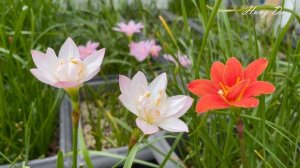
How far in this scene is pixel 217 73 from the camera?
1.32 feet

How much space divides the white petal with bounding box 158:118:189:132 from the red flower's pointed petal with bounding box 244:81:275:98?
0.07m

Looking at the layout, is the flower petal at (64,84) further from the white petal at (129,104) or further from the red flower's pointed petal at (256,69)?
the red flower's pointed petal at (256,69)

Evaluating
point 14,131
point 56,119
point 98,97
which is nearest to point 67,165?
point 14,131

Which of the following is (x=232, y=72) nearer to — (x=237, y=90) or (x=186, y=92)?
(x=237, y=90)

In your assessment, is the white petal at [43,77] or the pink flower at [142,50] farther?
the pink flower at [142,50]

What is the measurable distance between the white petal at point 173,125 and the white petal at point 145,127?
2 centimetres

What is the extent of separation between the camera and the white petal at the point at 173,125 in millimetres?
387

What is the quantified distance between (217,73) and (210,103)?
Result: 55 millimetres

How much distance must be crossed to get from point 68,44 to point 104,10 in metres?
1.10

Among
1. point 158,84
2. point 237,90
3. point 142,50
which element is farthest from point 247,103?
point 142,50

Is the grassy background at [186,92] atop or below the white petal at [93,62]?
below

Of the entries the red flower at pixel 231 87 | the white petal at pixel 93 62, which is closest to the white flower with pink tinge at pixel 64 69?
the white petal at pixel 93 62

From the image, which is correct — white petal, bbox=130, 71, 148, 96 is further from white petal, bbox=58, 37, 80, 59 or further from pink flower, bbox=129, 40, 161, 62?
pink flower, bbox=129, 40, 161, 62

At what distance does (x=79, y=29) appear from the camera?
137 cm
